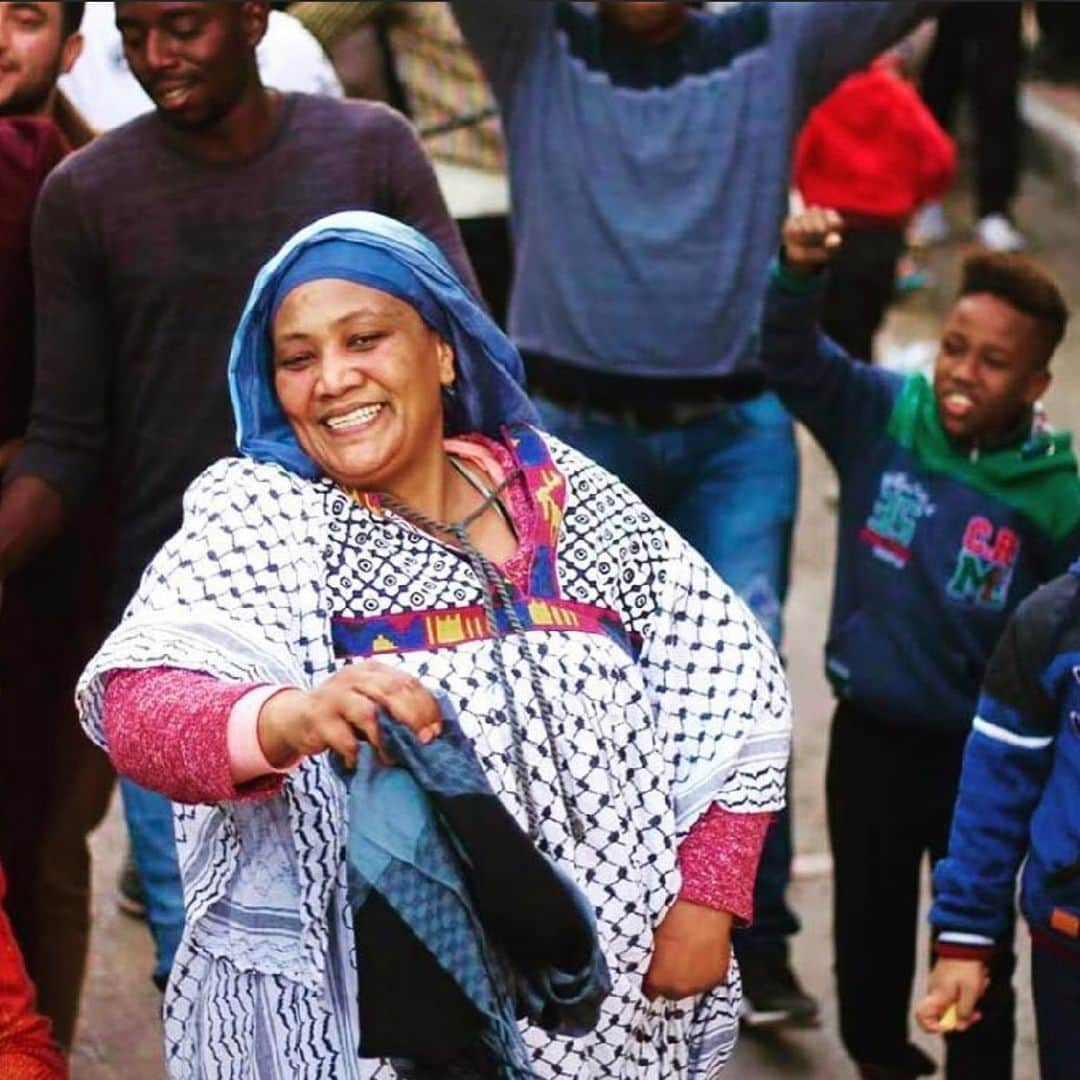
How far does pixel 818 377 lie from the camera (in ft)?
14.9

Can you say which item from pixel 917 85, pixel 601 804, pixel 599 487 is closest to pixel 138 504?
pixel 599 487

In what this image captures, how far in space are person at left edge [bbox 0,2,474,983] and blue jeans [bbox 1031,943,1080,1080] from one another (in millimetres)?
1391

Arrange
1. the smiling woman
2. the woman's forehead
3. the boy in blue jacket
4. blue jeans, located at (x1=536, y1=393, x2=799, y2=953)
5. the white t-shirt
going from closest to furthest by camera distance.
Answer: the smiling woman → the woman's forehead → the boy in blue jacket → blue jeans, located at (x1=536, y1=393, x2=799, y2=953) → the white t-shirt

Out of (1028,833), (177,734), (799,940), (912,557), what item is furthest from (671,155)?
(177,734)

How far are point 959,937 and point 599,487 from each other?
91cm

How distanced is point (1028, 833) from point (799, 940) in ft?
6.13

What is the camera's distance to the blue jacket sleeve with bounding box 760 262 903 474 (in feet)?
14.7

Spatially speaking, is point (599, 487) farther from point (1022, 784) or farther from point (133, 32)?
point (133, 32)

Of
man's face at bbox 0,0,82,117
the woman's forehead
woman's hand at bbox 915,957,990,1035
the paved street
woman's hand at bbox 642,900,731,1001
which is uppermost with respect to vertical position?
the woman's forehead

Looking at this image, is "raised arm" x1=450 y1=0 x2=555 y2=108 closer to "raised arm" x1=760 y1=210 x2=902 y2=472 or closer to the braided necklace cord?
"raised arm" x1=760 y1=210 x2=902 y2=472

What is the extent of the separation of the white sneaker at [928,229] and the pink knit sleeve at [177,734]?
344 inches

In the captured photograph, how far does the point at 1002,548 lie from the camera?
14.1 feet

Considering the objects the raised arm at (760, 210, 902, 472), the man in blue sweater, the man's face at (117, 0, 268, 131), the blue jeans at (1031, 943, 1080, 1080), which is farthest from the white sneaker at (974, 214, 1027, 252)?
the blue jeans at (1031, 943, 1080, 1080)

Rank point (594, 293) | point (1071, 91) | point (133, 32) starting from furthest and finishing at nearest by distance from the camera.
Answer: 1. point (1071, 91)
2. point (594, 293)
3. point (133, 32)
